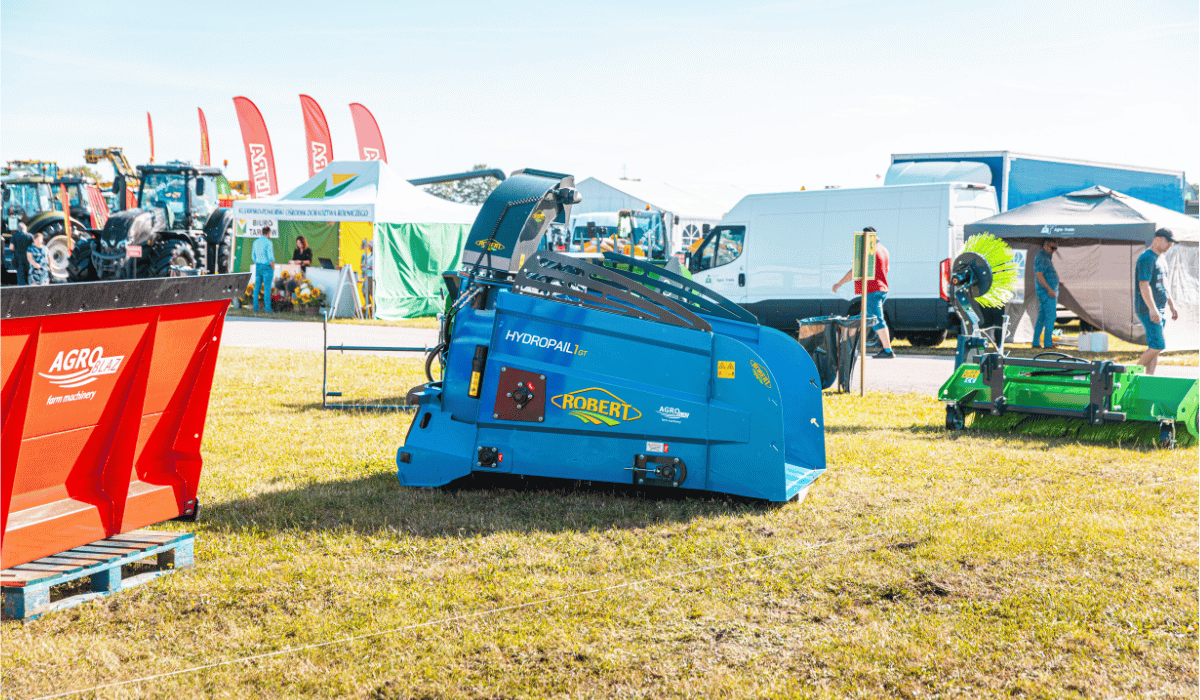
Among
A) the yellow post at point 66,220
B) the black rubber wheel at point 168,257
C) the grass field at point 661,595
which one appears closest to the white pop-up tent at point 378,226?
the black rubber wheel at point 168,257

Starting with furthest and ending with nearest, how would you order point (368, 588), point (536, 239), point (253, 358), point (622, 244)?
point (622, 244) < point (253, 358) < point (536, 239) < point (368, 588)

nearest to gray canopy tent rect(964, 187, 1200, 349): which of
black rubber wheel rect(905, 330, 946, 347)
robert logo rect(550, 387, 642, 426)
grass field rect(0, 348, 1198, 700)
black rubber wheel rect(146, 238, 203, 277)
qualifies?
black rubber wheel rect(905, 330, 946, 347)

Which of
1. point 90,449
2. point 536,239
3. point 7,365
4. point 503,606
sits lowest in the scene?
point 503,606

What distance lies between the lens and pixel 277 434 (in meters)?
7.90

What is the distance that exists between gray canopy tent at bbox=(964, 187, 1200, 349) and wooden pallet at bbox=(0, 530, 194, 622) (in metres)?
12.6

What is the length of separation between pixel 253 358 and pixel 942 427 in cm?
862

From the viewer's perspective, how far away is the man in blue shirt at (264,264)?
826 inches

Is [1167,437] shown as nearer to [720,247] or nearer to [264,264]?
[720,247]

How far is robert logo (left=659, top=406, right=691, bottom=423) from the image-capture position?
5.57m

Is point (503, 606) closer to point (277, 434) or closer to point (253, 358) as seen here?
point (277, 434)

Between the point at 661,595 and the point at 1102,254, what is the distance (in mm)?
14629

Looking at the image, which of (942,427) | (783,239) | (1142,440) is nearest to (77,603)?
(942,427)

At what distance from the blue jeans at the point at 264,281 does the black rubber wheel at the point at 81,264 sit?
10.1ft

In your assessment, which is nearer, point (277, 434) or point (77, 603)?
point (77, 603)
